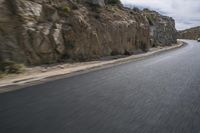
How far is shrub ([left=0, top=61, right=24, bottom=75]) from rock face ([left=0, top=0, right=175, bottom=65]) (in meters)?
0.51

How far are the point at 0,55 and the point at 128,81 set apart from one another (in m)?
6.56

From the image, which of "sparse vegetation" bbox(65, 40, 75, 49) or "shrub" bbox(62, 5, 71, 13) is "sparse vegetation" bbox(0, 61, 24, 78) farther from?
"shrub" bbox(62, 5, 71, 13)

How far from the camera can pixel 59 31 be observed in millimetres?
21062

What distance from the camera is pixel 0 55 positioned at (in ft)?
50.3

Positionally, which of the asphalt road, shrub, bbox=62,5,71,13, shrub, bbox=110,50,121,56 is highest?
shrub, bbox=62,5,71,13

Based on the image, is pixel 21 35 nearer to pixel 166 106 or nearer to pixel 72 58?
pixel 72 58

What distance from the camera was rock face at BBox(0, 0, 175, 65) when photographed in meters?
17.1

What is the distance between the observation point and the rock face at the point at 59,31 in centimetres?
1712

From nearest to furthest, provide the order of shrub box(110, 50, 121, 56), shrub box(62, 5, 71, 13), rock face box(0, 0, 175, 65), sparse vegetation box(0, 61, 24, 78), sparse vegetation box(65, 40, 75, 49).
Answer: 1. sparse vegetation box(0, 61, 24, 78)
2. rock face box(0, 0, 175, 65)
3. sparse vegetation box(65, 40, 75, 49)
4. shrub box(62, 5, 71, 13)
5. shrub box(110, 50, 121, 56)

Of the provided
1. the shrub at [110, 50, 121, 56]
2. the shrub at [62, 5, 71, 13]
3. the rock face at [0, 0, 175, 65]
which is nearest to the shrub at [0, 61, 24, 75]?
the rock face at [0, 0, 175, 65]

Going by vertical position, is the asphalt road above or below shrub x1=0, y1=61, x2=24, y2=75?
below

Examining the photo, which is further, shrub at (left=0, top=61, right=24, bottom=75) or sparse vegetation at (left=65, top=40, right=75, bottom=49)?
sparse vegetation at (left=65, top=40, right=75, bottom=49)

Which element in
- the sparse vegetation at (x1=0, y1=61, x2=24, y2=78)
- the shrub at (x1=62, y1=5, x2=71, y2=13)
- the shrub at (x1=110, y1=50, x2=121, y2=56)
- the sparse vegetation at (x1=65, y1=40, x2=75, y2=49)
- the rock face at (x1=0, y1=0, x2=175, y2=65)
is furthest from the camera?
the shrub at (x1=110, y1=50, x2=121, y2=56)

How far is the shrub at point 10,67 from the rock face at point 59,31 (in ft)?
1.67
